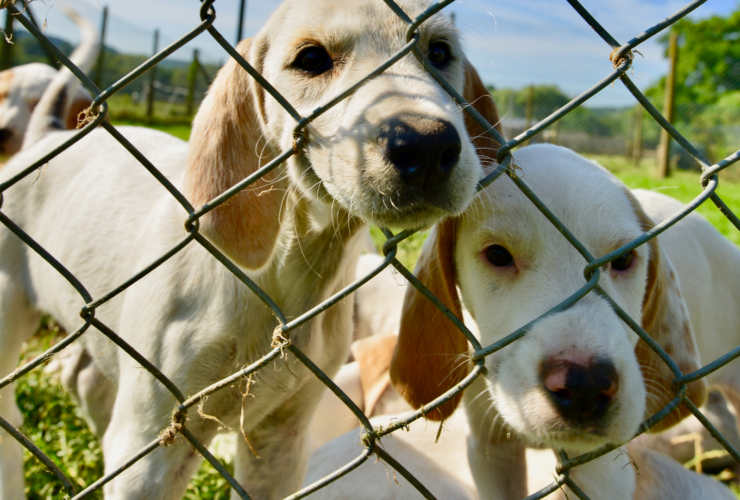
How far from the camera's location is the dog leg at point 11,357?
8.54ft

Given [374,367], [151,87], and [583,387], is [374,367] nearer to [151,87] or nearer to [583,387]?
[583,387]

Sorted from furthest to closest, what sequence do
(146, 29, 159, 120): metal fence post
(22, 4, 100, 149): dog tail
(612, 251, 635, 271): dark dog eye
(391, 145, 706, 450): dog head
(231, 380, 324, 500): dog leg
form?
(146, 29, 159, 120): metal fence post
(22, 4, 100, 149): dog tail
(231, 380, 324, 500): dog leg
(612, 251, 635, 271): dark dog eye
(391, 145, 706, 450): dog head

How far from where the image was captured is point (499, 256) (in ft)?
5.82

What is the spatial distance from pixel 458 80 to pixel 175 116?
18920mm

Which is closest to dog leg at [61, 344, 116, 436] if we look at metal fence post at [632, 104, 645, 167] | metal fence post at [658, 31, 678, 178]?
metal fence post at [658, 31, 678, 178]

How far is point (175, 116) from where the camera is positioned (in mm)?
19312

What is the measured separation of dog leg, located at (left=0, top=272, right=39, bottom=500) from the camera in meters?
2.60

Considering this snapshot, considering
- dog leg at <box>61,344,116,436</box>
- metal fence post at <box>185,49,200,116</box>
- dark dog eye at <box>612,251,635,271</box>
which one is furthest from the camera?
metal fence post at <box>185,49,200,116</box>

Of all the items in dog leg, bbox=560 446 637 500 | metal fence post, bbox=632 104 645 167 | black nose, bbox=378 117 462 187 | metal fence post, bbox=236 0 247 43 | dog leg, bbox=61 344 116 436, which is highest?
metal fence post, bbox=632 104 645 167

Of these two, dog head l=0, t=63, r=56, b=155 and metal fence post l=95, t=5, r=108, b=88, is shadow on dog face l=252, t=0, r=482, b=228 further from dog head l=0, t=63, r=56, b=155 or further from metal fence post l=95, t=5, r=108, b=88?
metal fence post l=95, t=5, r=108, b=88

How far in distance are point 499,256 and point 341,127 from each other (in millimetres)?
646

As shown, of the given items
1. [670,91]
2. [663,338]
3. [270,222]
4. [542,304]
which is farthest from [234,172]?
[670,91]

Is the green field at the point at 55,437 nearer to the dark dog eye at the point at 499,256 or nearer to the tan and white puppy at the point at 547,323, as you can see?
the tan and white puppy at the point at 547,323

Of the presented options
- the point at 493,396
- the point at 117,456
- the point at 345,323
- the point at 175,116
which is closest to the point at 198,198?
the point at 345,323
